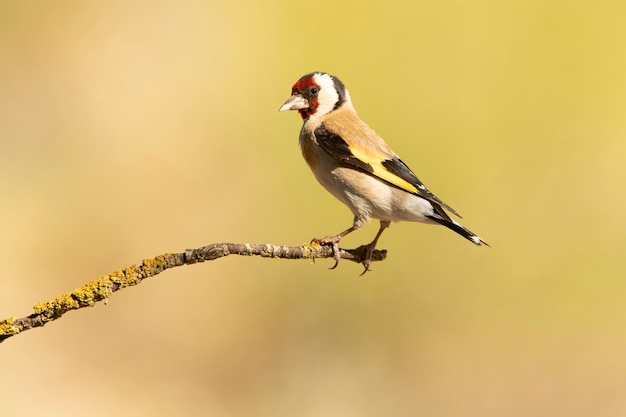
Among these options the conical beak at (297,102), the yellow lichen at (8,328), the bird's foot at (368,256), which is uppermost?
the conical beak at (297,102)

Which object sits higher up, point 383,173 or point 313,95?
point 313,95

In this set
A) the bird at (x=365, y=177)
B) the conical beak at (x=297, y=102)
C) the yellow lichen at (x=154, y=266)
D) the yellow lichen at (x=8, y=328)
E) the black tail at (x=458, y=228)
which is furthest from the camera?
the conical beak at (x=297, y=102)

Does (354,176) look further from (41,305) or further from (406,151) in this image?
(406,151)

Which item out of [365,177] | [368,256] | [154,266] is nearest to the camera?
[154,266]

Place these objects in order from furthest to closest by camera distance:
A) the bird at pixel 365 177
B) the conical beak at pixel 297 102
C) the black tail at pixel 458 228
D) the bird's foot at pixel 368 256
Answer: the conical beak at pixel 297 102 → the bird at pixel 365 177 → the black tail at pixel 458 228 → the bird's foot at pixel 368 256

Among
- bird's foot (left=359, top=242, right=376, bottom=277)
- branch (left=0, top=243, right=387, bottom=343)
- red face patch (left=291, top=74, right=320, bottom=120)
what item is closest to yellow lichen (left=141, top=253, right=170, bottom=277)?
branch (left=0, top=243, right=387, bottom=343)

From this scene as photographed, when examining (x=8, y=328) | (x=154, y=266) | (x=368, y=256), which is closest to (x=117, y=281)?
(x=154, y=266)

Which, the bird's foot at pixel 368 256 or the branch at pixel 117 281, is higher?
the bird's foot at pixel 368 256

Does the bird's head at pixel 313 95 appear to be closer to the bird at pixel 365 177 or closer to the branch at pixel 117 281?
the bird at pixel 365 177

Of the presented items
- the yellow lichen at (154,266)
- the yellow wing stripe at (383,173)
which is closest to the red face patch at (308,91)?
the yellow wing stripe at (383,173)

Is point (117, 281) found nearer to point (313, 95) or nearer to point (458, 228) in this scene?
point (458, 228)

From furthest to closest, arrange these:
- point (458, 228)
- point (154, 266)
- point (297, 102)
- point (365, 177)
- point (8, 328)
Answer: point (297, 102), point (365, 177), point (458, 228), point (154, 266), point (8, 328)

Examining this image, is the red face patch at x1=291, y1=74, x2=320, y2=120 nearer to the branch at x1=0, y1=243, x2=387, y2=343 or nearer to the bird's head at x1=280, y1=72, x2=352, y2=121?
the bird's head at x1=280, y1=72, x2=352, y2=121

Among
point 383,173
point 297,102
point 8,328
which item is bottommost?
point 8,328
